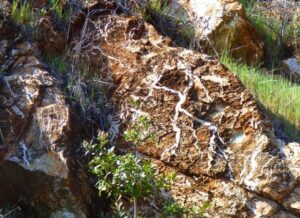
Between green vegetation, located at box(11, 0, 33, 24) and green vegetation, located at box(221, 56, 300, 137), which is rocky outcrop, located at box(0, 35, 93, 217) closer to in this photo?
green vegetation, located at box(11, 0, 33, 24)

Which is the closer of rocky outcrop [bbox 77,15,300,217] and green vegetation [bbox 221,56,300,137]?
rocky outcrop [bbox 77,15,300,217]

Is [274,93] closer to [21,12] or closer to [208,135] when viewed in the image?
[208,135]

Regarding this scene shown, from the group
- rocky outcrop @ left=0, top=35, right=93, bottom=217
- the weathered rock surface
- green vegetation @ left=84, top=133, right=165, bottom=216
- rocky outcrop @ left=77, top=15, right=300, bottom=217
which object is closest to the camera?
green vegetation @ left=84, top=133, right=165, bottom=216

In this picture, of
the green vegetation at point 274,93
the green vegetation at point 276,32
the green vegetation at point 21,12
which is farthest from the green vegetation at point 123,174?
the green vegetation at point 276,32

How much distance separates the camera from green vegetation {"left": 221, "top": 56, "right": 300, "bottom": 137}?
5492 mm

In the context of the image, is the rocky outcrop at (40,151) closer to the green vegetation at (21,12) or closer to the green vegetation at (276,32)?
the green vegetation at (21,12)

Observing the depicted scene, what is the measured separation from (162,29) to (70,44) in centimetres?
117

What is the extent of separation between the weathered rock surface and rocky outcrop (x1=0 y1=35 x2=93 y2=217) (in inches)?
96.8

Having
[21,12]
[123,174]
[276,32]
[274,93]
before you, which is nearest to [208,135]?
[123,174]

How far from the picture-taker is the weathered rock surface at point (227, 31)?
21.7 ft

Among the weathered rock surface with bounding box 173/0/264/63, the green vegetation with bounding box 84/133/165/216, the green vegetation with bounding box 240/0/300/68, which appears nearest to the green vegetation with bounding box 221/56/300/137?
the weathered rock surface with bounding box 173/0/264/63

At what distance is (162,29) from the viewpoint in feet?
21.3

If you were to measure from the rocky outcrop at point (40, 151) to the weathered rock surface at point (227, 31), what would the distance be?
2458 millimetres

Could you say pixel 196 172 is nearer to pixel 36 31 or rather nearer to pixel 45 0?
pixel 36 31
